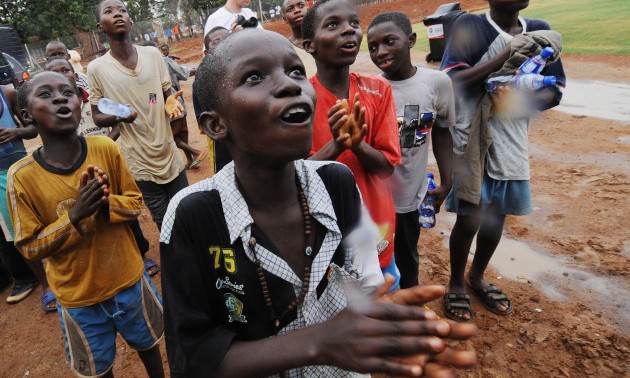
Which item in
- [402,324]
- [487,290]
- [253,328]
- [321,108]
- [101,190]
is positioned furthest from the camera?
[487,290]

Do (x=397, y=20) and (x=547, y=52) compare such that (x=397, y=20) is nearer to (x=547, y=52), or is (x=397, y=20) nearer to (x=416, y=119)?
(x=416, y=119)

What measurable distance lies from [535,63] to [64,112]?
2.63 m

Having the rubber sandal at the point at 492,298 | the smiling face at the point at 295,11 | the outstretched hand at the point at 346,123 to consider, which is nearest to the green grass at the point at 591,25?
the smiling face at the point at 295,11

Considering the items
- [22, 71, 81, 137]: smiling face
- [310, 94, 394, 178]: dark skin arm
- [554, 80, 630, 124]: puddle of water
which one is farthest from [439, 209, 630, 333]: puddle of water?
[554, 80, 630, 124]: puddle of water

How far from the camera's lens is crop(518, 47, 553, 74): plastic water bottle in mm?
2207

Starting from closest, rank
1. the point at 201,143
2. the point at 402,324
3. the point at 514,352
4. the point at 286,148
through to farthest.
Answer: the point at 402,324, the point at 286,148, the point at 514,352, the point at 201,143

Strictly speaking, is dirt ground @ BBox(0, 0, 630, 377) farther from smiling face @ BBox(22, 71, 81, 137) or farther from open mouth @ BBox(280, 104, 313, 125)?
open mouth @ BBox(280, 104, 313, 125)

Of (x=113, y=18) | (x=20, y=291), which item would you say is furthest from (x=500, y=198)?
(x=20, y=291)

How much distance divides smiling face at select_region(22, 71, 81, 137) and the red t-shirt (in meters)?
1.33

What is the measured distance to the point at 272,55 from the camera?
1.18 meters

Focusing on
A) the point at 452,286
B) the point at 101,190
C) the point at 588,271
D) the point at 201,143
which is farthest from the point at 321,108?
the point at 201,143

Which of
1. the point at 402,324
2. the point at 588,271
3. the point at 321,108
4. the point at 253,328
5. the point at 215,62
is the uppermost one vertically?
the point at 215,62

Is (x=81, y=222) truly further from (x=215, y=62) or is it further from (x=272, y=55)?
(x=272, y=55)

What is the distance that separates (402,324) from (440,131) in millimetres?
2045
